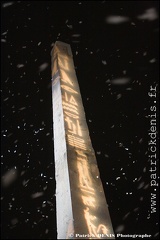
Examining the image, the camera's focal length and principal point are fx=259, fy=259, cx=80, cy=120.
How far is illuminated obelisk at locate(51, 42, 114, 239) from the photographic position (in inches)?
139

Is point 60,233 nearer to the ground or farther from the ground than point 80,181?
nearer to the ground

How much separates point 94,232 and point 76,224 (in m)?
0.28

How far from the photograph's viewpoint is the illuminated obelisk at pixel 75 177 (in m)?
3.53

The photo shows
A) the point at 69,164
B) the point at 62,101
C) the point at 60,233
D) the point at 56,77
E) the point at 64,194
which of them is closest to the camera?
the point at 60,233

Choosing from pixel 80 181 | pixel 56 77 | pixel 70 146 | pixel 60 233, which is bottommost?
pixel 60 233

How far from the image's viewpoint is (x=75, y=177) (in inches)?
161

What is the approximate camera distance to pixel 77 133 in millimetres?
5039

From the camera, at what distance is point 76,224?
11.2 ft

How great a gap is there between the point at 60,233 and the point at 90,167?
47.2 inches

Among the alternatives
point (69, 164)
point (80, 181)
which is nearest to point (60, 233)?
point (80, 181)

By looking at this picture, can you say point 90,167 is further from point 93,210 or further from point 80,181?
point 93,210

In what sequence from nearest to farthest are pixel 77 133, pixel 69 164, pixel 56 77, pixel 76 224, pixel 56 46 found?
1. pixel 76 224
2. pixel 69 164
3. pixel 77 133
4. pixel 56 77
5. pixel 56 46

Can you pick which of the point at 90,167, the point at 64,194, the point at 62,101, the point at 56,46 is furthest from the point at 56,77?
the point at 64,194

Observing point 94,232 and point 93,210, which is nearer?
point 94,232
